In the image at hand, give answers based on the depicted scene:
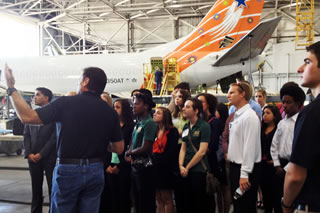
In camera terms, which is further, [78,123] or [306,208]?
[78,123]

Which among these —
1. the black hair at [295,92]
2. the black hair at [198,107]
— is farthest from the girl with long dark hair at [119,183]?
the black hair at [295,92]

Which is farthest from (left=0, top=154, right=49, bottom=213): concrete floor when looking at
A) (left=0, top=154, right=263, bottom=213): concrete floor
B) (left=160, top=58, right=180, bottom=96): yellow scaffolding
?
(left=160, top=58, right=180, bottom=96): yellow scaffolding

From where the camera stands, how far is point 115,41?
27922 millimetres

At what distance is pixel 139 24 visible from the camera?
2730 cm

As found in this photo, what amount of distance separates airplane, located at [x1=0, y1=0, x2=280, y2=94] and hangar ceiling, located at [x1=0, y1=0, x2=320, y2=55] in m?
9.25

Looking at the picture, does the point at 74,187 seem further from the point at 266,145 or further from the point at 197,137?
the point at 266,145

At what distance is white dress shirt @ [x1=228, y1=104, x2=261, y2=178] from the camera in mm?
3246

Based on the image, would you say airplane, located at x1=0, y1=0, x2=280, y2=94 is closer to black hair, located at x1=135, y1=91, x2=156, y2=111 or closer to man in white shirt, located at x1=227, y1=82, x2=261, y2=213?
black hair, located at x1=135, y1=91, x2=156, y2=111

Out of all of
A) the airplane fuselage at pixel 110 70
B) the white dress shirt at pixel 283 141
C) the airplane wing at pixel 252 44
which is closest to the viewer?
the white dress shirt at pixel 283 141

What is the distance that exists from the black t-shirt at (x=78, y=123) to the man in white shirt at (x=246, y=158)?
4.53ft

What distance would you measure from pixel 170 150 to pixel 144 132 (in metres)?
0.42

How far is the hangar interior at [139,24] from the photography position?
2395 cm

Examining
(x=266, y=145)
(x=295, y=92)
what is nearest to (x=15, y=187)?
(x=266, y=145)

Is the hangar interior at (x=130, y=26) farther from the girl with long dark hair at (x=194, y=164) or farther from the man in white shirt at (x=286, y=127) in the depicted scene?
the man in white shirt at (x=286, y=127)
